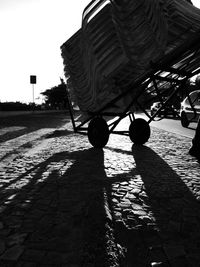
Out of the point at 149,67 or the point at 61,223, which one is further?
the point at 149,67

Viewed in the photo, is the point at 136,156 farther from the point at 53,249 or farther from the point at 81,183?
the point at 53,249

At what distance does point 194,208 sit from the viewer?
11.6 ft

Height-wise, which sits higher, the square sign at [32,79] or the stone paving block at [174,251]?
the square sign at [32,79]

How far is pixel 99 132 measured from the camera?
26.6 feet

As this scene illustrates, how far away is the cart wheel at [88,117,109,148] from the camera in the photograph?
810cm

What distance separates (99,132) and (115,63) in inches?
78.4

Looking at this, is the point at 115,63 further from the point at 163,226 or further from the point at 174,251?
the point at 174,251

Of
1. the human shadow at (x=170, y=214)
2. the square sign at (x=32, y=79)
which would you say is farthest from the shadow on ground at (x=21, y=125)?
the square sign at (x=32, y=79)

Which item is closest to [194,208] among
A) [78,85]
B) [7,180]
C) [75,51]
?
[7,180]

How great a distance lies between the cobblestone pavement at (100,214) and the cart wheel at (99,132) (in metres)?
1.95

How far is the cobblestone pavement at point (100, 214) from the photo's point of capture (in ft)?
7.97

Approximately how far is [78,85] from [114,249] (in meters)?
6.59

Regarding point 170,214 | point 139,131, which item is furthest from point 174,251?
point 139,131

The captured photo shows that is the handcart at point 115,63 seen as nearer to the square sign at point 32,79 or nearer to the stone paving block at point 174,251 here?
the stone paving block at point 174,251
